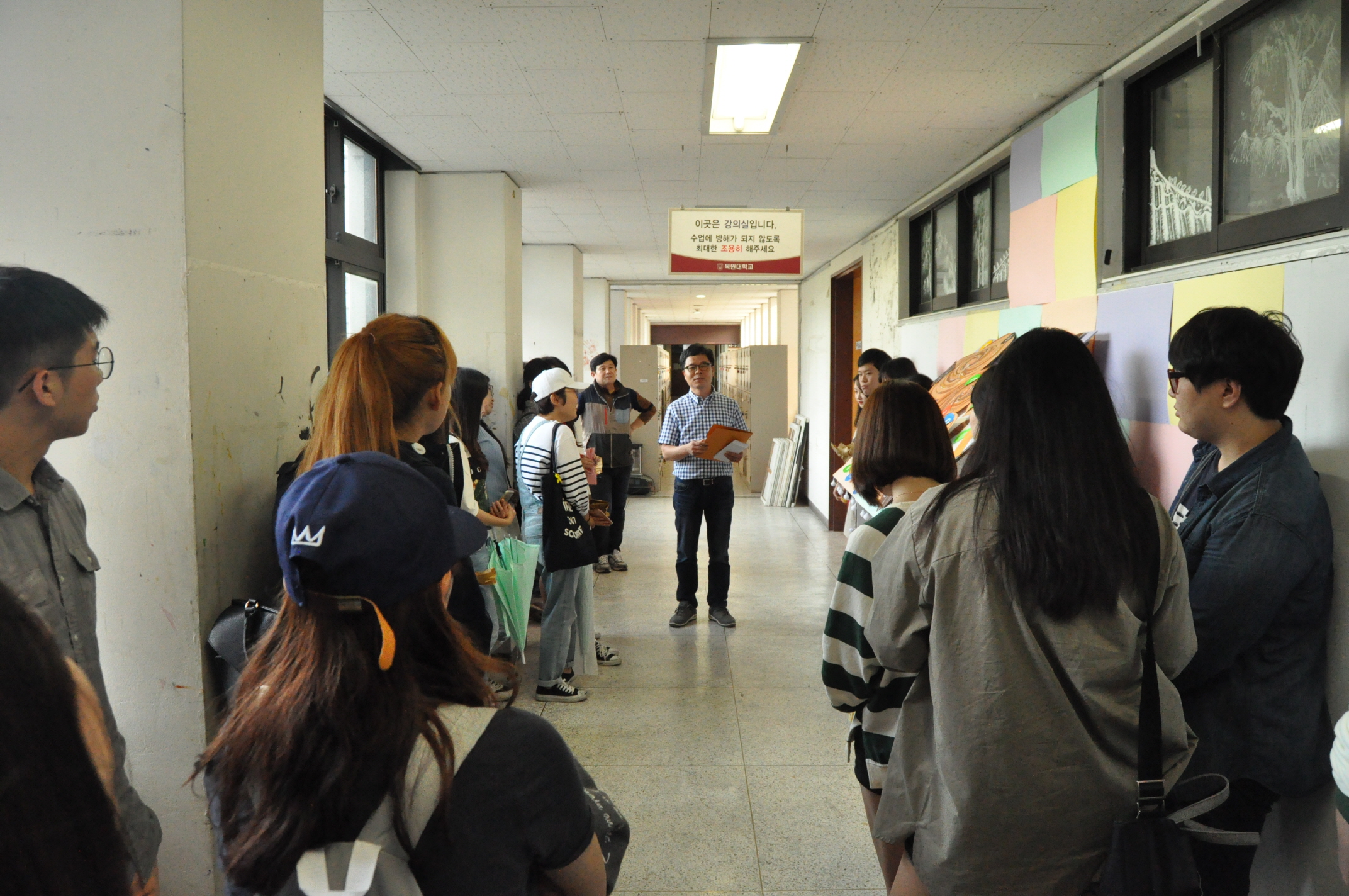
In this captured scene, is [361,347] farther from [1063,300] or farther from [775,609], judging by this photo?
[775,609]

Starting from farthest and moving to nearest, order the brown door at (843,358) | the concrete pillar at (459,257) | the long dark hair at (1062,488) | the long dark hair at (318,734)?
the brown door at (843,358) → the concrete pillar at (459,257) → the long dark hair at (1062,488) → the long dark hair at (318,734)

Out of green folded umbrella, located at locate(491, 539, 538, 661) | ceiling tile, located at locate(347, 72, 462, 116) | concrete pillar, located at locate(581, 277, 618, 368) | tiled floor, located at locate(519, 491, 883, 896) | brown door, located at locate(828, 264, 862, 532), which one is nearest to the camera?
tiled floor, located at locate(519, 491, 883, 896)

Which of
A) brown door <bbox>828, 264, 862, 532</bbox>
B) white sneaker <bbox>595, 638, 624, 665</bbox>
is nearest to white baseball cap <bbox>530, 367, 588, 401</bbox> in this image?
white sneaker <bbox>595, 638, 624, 665</bbox>

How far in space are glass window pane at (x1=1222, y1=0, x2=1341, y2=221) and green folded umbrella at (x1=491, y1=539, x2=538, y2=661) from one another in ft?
8.56

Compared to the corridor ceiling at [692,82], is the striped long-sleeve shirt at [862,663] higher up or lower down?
lower down

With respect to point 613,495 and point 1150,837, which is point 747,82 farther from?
point 613,495

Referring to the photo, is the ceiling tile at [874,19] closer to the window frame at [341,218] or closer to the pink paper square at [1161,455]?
the pink paper square at [1161,455]

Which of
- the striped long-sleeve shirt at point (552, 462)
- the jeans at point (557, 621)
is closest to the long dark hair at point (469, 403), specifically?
the striped long-sleeve shirt at point (552, 462)

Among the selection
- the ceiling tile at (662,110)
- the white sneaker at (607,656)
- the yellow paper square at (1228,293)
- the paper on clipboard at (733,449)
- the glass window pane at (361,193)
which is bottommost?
the white sneaker at (607,656)

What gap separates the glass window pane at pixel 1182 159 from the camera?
2.86 meters

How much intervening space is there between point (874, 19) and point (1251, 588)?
7.02ft

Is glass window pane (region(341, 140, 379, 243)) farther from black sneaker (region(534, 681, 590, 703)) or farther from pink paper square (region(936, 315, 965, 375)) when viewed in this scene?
pink paper square (region(936, 315, 965, 375))

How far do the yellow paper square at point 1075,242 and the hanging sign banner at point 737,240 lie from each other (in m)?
1.57

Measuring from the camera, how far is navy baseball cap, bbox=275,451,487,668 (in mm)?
845
